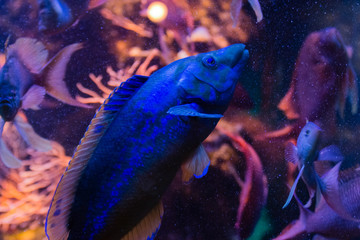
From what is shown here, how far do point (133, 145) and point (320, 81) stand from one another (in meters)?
1.46

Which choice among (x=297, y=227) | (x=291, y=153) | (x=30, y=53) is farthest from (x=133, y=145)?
(x=297, y=227)

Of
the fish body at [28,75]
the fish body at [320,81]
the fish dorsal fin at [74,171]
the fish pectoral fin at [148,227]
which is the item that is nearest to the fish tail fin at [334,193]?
the fish body at [320,81]

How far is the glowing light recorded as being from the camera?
1574mm

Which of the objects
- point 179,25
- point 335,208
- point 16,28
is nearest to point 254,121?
point 179,25

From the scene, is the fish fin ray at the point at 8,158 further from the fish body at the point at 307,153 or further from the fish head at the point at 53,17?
the fish body at the point at 307,153

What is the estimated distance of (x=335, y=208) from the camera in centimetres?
200

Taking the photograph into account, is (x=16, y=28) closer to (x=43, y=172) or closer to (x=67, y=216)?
(x=43, y=172)

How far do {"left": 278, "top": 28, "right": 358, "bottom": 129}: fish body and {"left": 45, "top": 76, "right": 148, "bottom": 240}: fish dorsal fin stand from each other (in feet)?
3.81

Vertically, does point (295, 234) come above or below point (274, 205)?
below

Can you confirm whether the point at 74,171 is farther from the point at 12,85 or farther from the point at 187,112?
the point at 12,85

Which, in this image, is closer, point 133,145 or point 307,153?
point 133,145

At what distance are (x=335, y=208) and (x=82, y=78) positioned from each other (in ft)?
6.18

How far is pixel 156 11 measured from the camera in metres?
1.58

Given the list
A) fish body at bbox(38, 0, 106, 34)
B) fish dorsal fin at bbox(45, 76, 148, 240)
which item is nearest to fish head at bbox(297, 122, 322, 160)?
fish dorsal fin at bbox(45, 76, 148, 240)
